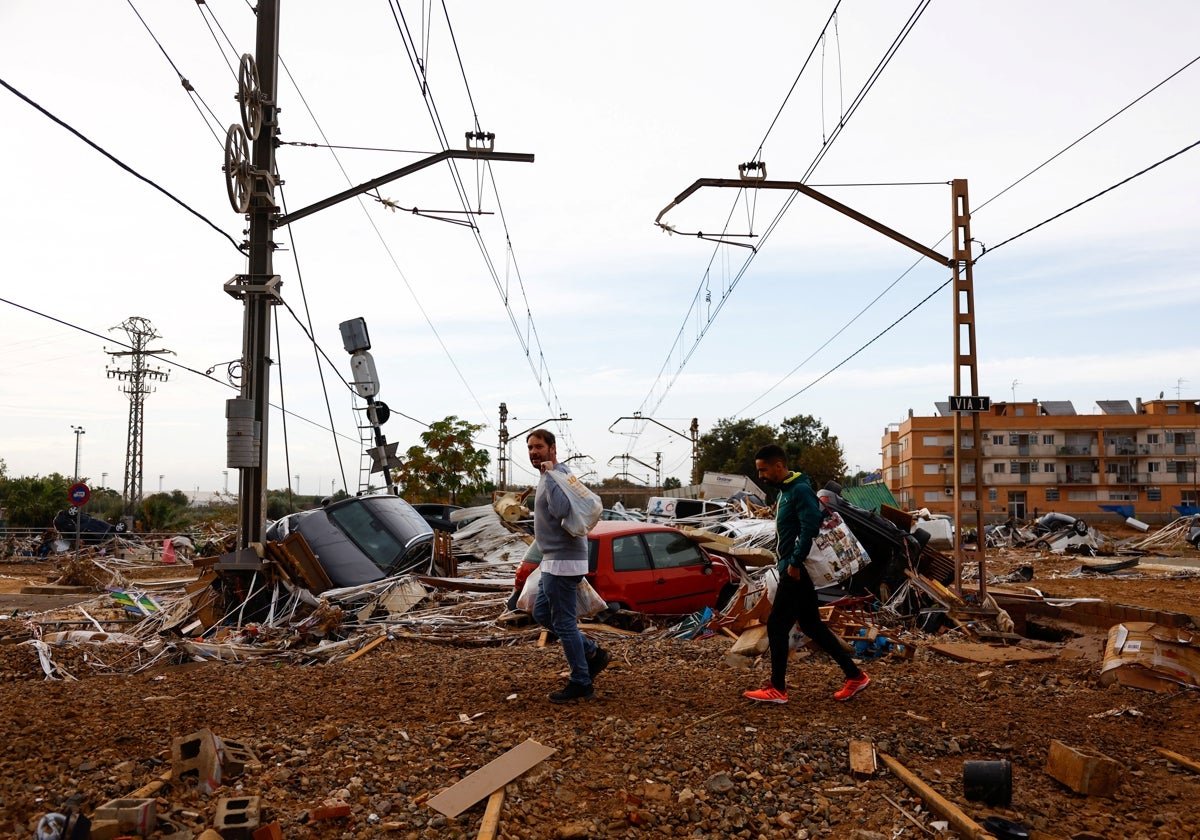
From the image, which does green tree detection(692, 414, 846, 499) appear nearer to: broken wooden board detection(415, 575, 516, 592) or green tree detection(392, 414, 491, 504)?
green tree detection(392, 414, 491, 504)

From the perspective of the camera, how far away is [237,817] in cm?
405

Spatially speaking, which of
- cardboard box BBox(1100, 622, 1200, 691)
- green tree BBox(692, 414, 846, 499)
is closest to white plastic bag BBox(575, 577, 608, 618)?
cardboard box BBox(1100, 622, 1200, 691)

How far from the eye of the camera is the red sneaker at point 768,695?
6344mm

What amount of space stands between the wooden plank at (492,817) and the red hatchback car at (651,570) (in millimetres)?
6552

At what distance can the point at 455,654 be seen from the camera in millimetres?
8969

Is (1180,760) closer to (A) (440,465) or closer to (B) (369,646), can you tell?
(B) (369,646)

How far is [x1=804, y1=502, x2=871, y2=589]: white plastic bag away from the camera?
6.52 meters

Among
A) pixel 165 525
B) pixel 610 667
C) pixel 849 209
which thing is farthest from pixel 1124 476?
pixel 610 667

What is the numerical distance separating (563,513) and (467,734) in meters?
1.54

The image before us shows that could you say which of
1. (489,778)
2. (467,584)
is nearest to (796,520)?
(489,778)

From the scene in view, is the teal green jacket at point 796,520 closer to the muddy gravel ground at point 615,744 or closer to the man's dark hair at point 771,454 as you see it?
the man's dark hair at point 771,454

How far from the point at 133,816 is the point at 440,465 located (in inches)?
1312

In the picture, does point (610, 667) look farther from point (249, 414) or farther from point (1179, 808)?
point (249, 414)

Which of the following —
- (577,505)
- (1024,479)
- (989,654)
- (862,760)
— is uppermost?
(577,505)
